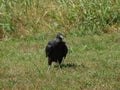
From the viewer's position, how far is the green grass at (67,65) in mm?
8203

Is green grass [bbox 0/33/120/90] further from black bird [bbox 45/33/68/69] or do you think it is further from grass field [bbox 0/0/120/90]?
black bird [bbox 45/33/68/69]

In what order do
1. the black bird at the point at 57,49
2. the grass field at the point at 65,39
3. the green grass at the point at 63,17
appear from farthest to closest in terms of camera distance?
the green grass at the point at 63,17
the black bird at the point at 57,49
the grass field at the point at 65,39

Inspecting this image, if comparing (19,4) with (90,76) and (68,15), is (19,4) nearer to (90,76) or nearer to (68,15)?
(68,15)

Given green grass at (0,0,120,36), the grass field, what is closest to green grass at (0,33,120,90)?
the grass field

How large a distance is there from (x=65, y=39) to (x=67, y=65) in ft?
9.76

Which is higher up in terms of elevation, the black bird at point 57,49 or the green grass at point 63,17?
the black bird at point 57,49

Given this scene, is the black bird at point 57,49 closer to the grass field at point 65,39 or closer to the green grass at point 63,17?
the grass field at point 65,39

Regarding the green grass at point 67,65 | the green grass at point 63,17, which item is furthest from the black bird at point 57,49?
the green grass at point 63,17

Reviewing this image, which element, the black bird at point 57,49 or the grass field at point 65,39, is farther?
the black bird at point 57,49

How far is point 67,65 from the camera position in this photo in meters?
9.89

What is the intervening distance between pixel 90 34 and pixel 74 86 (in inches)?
210

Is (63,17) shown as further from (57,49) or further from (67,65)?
(57,49)

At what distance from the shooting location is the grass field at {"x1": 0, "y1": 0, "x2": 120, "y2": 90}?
848cm

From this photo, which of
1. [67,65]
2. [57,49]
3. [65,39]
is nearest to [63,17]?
[65,39]
